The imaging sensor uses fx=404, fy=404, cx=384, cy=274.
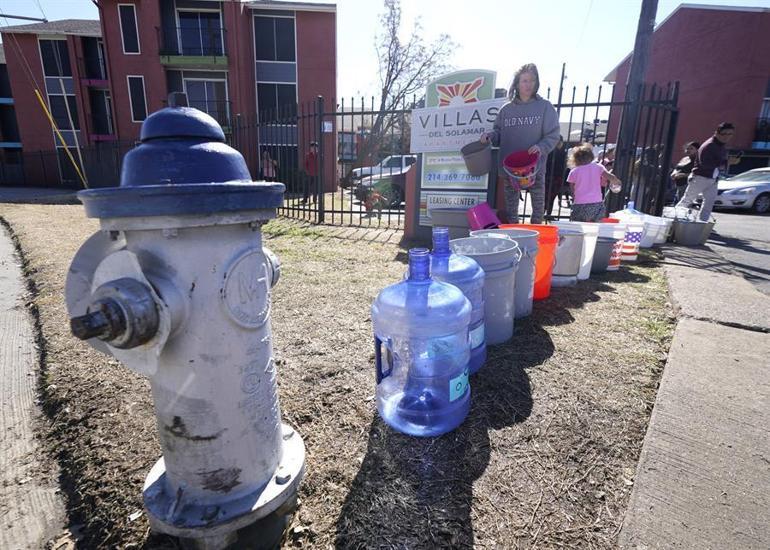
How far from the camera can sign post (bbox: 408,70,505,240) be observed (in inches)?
230

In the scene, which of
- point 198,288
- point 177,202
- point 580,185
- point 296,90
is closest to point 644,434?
point 198,288

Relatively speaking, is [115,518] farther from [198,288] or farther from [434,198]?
[434,198]

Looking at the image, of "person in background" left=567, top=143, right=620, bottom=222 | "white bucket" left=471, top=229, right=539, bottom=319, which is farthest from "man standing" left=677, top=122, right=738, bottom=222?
"white bucket" left=471, top=229, right=539, bottom=319

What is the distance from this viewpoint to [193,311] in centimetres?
118

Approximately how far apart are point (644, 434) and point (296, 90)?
23.2 meters

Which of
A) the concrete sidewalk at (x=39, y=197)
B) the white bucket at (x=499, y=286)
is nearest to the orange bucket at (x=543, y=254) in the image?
the white bucket at (x=499, y=286)

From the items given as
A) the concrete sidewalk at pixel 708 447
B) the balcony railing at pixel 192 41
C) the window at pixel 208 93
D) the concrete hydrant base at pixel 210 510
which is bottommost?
the concrete sidewalk at pixel 708 447

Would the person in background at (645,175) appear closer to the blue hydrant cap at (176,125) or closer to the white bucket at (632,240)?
the white bucket at (632,240)

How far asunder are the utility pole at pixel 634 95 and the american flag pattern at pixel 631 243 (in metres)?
1.97

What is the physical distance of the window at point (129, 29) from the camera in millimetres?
20594

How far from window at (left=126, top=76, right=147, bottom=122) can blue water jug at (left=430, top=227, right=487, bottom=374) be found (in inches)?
961

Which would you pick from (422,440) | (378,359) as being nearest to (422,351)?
(378,359)

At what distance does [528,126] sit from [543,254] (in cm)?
216

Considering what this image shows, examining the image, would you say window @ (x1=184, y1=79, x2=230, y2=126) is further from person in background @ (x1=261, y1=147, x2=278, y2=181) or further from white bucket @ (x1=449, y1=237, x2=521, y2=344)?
white bucket @ (x1=449, y1=237, x2=521, y2=344)
